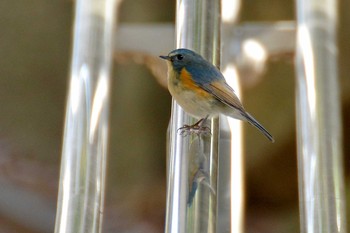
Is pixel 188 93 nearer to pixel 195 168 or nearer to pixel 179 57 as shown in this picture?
pixel 179 57

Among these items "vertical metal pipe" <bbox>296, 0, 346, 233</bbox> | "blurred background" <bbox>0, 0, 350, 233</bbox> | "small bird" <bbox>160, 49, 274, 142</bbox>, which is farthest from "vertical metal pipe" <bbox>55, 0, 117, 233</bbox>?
"blurred background" <bbox>0, 0, 350, 233</bbox>

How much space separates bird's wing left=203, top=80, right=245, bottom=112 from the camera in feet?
4.68

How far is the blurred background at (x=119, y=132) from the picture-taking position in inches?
Answer: 117

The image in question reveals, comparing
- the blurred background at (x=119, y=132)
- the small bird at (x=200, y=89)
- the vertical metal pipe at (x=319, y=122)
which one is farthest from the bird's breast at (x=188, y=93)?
the blurred background at (x=119, y=132)

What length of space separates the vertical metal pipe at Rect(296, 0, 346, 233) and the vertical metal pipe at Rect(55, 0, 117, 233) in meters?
0.43

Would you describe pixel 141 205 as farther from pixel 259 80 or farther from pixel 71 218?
pixel 71 218

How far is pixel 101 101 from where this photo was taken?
5.31ft

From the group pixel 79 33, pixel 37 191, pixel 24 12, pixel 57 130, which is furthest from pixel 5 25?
pixel 79 33

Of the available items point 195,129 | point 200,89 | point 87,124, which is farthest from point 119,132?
point 195,129

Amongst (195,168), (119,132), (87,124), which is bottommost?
(195,168)

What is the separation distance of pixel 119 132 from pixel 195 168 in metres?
2.10

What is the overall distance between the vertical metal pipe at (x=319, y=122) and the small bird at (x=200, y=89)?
136 millimetres

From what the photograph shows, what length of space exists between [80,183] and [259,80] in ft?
4.90

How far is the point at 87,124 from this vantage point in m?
1.55
